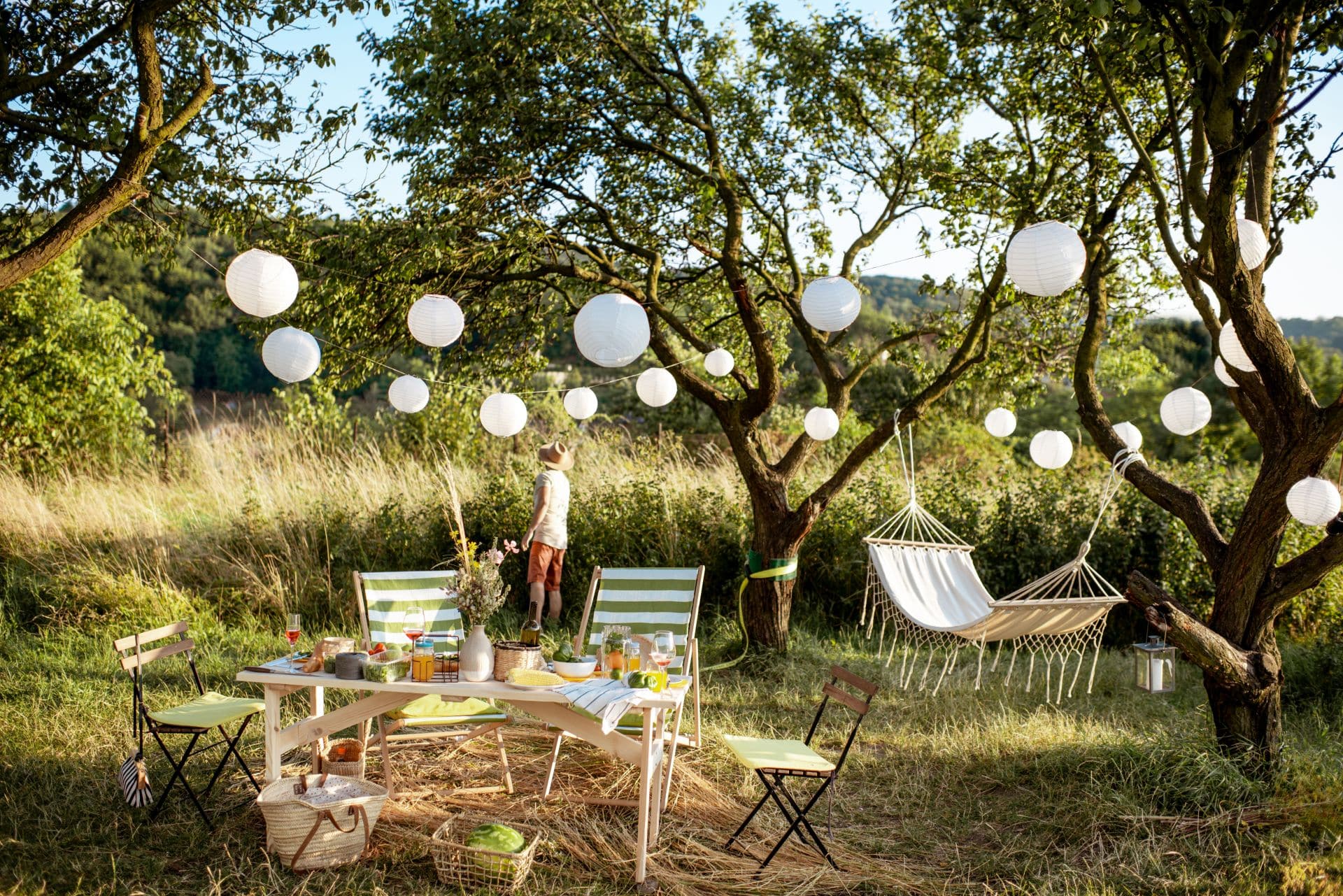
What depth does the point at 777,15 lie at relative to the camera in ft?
22.3

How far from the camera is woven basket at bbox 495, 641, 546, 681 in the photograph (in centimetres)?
374

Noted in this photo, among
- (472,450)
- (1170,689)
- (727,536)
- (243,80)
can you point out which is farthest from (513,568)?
(1170,689)

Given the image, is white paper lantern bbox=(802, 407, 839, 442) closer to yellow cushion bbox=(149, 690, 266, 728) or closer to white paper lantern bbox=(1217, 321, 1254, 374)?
white paper lantern bbox=(1217, 321, 1254, 374)

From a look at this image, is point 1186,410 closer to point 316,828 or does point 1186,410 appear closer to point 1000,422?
point 1000,422

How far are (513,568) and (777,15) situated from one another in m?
4.71

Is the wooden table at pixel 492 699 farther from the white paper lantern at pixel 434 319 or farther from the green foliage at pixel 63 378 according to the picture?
the green foliage at pixel 63 378

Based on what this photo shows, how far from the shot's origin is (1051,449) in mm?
6312

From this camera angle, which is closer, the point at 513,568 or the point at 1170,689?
the point at 1170,689

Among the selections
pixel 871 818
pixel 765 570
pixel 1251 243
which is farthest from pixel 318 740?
pixel 1251 243

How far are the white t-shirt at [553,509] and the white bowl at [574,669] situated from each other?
3586 mm

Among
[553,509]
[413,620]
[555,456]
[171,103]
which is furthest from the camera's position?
[553,509]

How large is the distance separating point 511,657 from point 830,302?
89.7 inches

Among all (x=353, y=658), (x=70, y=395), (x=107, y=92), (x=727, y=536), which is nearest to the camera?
(x=353, y=658)

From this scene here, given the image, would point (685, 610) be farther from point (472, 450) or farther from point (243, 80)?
point (472, 450)
